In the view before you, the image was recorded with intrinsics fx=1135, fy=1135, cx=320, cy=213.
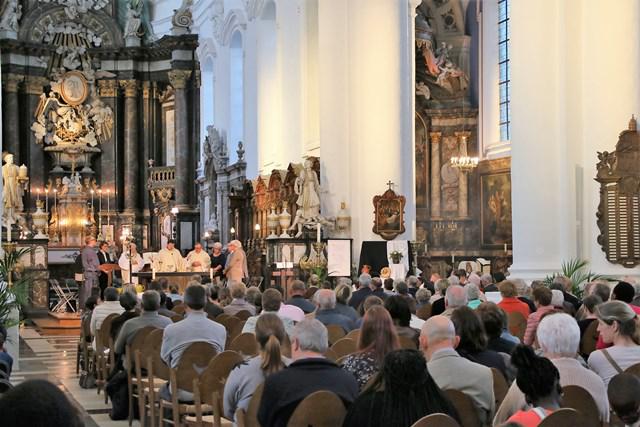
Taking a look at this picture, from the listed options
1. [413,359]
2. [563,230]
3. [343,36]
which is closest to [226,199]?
[343,36]

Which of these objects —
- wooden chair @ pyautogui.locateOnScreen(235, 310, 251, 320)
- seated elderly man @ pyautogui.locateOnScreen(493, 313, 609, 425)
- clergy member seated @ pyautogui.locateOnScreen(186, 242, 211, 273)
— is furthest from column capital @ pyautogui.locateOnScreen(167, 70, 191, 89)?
seated elderly man @ pyautogui.locateOnScreen(493, 313, 609, 425)

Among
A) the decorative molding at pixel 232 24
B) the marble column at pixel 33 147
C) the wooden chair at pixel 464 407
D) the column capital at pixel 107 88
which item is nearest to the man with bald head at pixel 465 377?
the wooden chair at pixel 464 407

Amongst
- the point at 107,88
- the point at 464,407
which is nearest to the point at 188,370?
the point at 464,407

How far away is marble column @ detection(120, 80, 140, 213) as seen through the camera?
40.0 m

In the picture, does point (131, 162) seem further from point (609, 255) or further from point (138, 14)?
point (609, 255)

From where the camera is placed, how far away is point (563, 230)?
55.8 feet

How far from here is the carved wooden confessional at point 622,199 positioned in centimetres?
1600

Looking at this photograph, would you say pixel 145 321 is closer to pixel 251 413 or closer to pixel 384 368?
pixel 251 413

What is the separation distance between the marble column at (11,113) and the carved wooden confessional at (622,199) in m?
26.4

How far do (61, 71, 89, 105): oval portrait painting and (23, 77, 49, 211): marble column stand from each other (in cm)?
66

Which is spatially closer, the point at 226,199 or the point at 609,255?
the point at 609,255

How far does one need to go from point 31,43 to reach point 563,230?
2608cm

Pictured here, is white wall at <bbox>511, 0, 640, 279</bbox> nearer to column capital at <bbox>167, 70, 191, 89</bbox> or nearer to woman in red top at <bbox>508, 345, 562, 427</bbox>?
woman in red top at <bbox>508, 345, 562, 427</bbox>

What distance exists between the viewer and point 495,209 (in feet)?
89.8
